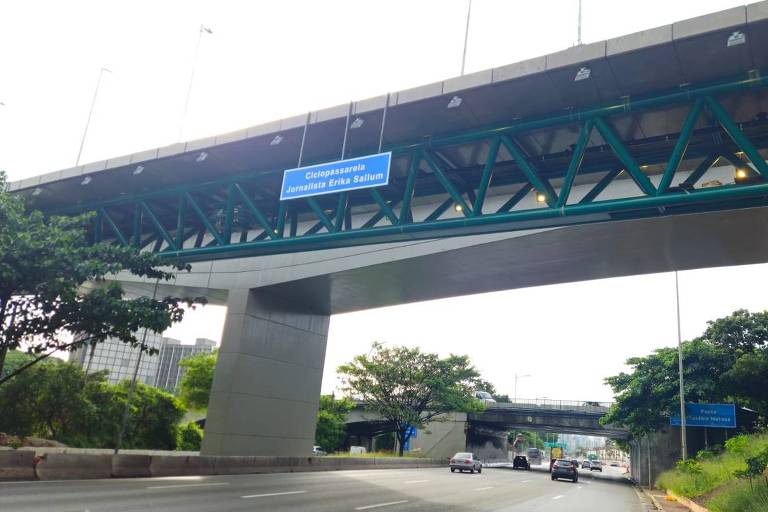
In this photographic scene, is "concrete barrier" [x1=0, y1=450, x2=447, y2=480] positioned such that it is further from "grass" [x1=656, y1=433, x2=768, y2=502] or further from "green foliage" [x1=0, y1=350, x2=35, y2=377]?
"grass" [x1=656, y1=433, x2=768, y2=502]

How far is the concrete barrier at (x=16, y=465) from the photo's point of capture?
14016 millimetres

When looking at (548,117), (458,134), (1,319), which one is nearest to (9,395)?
(1,319)

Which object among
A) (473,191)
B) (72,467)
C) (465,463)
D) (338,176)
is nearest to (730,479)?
(473,191)

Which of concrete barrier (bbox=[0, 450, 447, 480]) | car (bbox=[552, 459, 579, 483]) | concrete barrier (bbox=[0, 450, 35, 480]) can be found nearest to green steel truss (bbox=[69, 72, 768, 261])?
concrete barrier (bbox=[0, 450, 447, 480])

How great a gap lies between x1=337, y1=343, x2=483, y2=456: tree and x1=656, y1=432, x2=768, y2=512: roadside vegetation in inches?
784

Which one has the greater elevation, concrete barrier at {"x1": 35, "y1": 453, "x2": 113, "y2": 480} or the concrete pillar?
the concrete pillar

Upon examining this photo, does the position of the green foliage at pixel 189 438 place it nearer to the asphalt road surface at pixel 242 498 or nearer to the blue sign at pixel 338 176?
the asphalt road surface at pixel 242 498

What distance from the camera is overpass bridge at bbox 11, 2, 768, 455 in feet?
34.6

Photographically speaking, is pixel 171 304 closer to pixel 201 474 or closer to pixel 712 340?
pixel 201 474

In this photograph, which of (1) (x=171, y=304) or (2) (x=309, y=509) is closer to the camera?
(2) (x=309, y=509)

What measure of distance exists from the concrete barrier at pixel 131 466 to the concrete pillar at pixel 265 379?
208 inches

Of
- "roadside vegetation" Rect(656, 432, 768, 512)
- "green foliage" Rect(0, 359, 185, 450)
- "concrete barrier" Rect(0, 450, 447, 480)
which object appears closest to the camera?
"roadside vegetation" Rect(656, 432, 768, 512)

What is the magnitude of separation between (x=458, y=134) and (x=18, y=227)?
13443mm

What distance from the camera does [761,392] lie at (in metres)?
31.0
